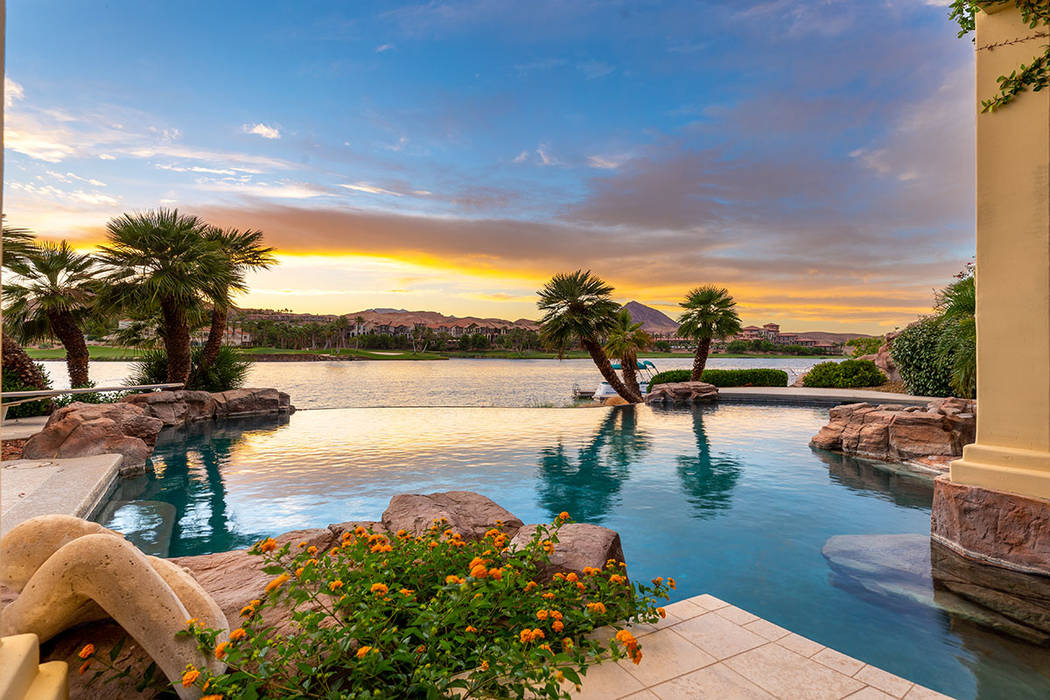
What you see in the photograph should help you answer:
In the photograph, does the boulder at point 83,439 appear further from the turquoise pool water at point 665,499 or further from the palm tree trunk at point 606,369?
the palm tree trunk at point 606,369

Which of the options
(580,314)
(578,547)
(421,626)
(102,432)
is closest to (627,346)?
(580,314)

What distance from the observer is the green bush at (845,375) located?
20750mm

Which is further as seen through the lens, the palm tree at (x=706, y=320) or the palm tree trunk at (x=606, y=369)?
the palm tree at (x=706, y=320)

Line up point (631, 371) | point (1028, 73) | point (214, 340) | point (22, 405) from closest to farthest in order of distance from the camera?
point (1028, 73) → point (22, 405) → point (214, 340) → point (631, 371)

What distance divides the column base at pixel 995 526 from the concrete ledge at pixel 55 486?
9109 mm

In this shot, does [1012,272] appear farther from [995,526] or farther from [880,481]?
[880,481]

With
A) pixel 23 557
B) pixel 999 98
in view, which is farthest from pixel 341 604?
pixel 999 98

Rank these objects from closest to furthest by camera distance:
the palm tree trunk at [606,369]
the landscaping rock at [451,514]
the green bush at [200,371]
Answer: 1. the landscaping rock at [451,514]
2. the green bush at [200,371]
3. the palm tree trunk at [606,369]

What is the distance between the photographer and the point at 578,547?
3.37 meters

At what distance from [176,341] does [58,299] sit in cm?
310

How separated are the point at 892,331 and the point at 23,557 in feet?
96.4

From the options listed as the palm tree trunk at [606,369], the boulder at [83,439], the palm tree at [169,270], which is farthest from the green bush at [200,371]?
the palm tree trunk at [606,369]

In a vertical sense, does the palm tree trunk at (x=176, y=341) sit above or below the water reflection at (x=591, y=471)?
above

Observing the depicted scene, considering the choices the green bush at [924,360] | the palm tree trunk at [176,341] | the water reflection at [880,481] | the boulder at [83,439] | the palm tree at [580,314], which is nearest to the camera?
the water reflection at [880,481]
